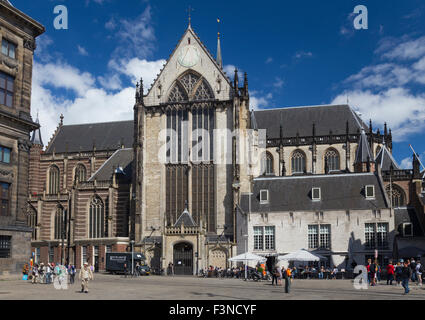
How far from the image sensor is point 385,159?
221 feet

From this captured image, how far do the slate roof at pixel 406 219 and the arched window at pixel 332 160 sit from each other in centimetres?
1822

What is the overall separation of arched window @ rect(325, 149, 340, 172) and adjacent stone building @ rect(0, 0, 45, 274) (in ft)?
140

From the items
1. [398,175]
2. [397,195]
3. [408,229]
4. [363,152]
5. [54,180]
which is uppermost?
[363,152]

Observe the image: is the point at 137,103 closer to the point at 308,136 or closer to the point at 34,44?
the point at 34,44

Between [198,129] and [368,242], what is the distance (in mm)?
21115

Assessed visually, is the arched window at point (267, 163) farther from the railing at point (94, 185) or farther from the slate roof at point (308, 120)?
the railing at point (94, 185)

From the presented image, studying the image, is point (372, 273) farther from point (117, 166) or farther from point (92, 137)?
point (92, 137)

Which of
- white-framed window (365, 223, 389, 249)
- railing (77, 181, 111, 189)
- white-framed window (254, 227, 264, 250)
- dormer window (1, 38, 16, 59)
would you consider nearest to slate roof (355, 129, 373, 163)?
white-framed window (365, 223, 389, 249)

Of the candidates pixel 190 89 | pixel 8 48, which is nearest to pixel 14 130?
pixel 8 48

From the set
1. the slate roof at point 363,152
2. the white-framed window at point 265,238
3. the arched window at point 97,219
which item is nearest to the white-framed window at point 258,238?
the white-framed window at point 265,238

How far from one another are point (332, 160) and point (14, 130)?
4464 centimetres

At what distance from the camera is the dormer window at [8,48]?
118ft

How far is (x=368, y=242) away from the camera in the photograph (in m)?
47.4

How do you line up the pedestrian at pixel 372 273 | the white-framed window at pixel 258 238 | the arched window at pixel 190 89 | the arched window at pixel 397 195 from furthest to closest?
the arched window at pixel 397 195, the arched window at pixel 190 89, the white-framed window at pixel 258 238, the pedestrian at pixel 372 273
